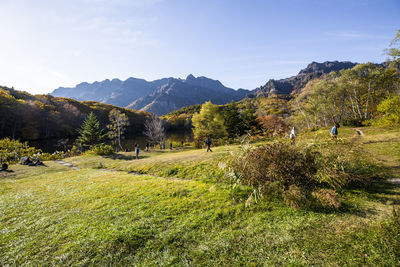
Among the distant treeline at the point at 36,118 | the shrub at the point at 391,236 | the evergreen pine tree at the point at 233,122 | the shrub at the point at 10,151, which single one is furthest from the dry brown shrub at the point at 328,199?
the distant treeline at the point at 36,118

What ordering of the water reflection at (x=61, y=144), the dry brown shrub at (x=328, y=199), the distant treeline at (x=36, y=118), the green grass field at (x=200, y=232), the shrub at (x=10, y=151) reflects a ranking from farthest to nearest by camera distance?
the distant treeline at (x=36, y=118)
the water reflection at (x=61, y=144)
the shrub at (x=10, y=151)
the dry brown shrub at (x=328, y=199)
the green grass field at (x=200, y=232)

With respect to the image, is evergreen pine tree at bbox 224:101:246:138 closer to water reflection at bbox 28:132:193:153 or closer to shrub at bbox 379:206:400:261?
water reflection at bbox 28:132:193:153

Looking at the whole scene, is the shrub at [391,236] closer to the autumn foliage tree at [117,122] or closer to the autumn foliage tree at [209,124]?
the autumn foliage tree at [209,124]

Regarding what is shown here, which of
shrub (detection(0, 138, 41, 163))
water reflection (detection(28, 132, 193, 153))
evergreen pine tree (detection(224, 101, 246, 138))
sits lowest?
water reflection (detection(28, 132, 193, 153))

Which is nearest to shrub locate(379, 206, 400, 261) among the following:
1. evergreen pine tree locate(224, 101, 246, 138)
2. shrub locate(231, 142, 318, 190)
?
shrub locate(231, 142, 318, 190)

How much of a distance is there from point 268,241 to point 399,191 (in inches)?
242

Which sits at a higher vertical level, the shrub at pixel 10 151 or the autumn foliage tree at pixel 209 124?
the autumn foliage tree at pixel 209 124

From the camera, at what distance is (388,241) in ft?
11.4

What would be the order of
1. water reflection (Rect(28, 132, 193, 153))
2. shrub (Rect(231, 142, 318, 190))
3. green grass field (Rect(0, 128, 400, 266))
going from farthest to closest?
water reflection (Rect(28, 132, 193, 153)), shrub (Rect(231, 142, 318, 190)), green grass field (Rect(0, 128, 400, 266))

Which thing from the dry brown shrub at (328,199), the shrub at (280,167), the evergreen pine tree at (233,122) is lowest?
the dry brown shrub at (328,199)

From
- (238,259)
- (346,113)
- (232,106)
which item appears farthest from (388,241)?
(346,113)

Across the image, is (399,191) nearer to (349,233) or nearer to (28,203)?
(349,233)

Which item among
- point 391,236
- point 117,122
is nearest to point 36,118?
point 117,122

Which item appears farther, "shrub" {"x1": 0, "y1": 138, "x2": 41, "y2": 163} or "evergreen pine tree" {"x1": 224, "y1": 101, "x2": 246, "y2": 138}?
"evergreen pine tree" {"x1": 224, "y1": 101, "x2": 246, "y2": 138}
